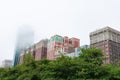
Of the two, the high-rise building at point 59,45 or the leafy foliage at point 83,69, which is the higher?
the high-rise building at point 59,45

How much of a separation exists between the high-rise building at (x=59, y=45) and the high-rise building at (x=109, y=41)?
1502 centimetres

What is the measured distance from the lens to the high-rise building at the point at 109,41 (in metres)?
81.5

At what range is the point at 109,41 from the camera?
83.3 meters

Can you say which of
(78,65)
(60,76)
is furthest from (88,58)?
(60,76)

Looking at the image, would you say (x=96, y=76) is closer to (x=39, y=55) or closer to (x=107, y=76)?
(x=107, y=76)

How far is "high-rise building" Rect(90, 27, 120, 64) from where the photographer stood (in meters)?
81.5

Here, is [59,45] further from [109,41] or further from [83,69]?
[83,69]

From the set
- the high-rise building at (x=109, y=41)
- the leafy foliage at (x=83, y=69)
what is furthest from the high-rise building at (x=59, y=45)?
the leafy foliage at (x=83, y=69)

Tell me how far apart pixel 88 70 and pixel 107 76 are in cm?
172

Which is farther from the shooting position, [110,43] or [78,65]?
[110,43]

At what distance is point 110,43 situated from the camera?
8369cm

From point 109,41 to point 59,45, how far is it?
2769 cm

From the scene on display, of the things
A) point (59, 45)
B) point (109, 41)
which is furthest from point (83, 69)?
point (59, 45)

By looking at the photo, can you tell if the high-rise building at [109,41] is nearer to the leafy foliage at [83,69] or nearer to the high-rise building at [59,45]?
the high-rise building at [59,45]
